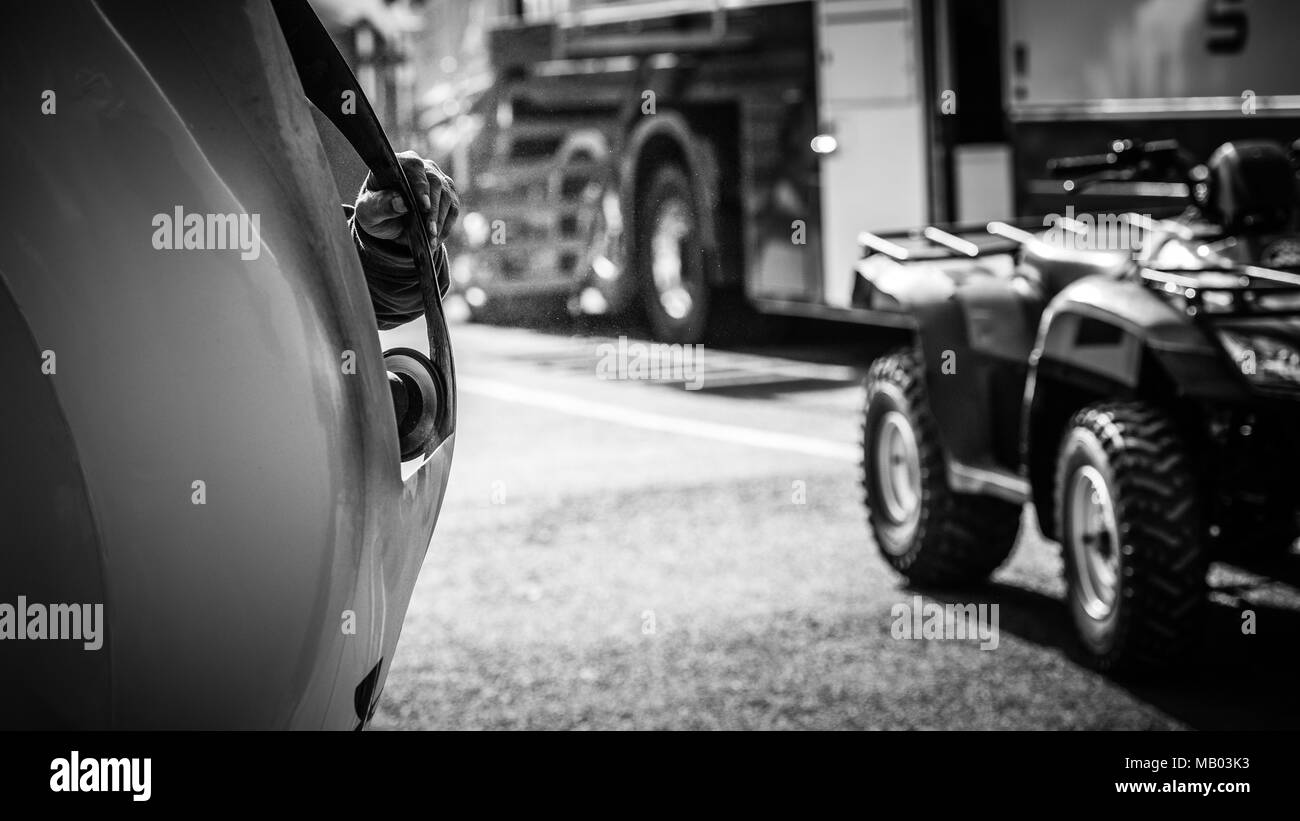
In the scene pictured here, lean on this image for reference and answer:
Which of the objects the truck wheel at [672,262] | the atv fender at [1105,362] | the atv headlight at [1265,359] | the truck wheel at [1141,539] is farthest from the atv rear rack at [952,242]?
the truck wheel at [672,262]

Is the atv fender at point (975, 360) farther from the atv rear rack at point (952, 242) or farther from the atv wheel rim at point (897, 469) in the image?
the atv wheel rim at point (897, 469)

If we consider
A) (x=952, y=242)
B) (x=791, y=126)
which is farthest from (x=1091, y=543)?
(x=791, y=126)

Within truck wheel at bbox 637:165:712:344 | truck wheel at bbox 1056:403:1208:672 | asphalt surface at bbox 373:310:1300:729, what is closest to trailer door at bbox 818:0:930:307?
truck wheel at bbox 637:165:712:344

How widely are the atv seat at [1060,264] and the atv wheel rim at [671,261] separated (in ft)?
23.2

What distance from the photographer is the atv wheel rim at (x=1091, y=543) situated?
5.29 metres

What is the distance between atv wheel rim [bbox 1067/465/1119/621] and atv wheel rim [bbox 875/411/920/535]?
3.23ft

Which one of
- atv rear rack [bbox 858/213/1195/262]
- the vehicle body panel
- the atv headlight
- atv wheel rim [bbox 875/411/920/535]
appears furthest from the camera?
atv wheel rim [bbox 875/411/920/535]

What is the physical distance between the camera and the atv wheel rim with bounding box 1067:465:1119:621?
529cm

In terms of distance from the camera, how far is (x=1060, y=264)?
6047 millimetres

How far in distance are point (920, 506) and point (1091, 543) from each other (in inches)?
35.9

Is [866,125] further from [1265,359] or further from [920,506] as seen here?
[1265,359]

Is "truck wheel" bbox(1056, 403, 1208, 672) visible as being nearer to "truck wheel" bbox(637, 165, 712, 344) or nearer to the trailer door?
the trailer door

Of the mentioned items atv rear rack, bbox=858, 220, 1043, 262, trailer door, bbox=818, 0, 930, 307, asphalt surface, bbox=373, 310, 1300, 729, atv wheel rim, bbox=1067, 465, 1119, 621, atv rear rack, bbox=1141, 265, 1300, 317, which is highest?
trailer door, bbox=818, 0, 930, 307

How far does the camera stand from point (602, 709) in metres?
5.02
